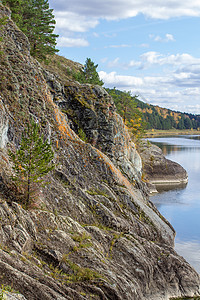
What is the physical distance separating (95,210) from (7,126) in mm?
9223

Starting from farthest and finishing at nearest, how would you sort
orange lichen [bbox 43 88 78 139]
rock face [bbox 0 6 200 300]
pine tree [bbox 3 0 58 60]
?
pine tree [bbox 3 0 58 60] < orange lichen [bbox 43 88 78 139] < rock face [bbox 0 6 200 300]

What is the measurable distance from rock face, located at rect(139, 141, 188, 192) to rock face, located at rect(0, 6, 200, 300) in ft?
100

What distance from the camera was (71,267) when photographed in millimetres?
16234

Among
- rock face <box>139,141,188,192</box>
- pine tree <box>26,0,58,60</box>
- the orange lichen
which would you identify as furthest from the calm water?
pine tree <box>26,0,58,60</box>

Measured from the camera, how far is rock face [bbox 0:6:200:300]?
1500 cm

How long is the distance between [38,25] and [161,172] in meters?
39.5

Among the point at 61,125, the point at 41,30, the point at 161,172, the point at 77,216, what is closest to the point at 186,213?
the point at 161,172

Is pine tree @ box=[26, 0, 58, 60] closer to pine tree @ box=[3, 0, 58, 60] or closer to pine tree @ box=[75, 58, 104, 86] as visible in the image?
pine tree @ box=[3, 0, 58, 60]

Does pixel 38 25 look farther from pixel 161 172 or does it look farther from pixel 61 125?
pixel 161 172

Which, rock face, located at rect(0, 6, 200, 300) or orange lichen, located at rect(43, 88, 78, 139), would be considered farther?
orange lichen, located at rect(43, 88, 78, 139)

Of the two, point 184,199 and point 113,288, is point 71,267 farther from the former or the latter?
point 184,199

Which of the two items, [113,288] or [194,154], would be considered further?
[194,154]

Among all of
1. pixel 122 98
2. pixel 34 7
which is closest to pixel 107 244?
pixel 34 7

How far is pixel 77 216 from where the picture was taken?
2191 centimetres
